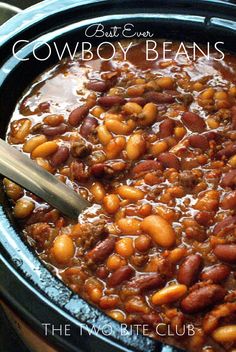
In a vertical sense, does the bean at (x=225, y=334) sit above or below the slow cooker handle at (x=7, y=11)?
below

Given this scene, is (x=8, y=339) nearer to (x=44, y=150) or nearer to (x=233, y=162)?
(x=44, y=150)

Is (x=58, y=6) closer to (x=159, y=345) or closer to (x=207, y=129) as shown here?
(x=207, y=129)

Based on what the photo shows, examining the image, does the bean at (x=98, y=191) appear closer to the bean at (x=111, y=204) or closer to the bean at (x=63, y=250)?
the bean at (x=111, y=204)

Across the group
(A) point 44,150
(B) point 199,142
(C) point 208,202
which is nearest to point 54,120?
(A) point 44,150

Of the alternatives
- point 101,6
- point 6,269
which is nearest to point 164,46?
point 101,6

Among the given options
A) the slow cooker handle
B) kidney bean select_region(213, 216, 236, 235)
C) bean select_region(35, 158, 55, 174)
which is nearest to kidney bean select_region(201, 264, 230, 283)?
kidney bean select_region(213, 216, 236, 235)

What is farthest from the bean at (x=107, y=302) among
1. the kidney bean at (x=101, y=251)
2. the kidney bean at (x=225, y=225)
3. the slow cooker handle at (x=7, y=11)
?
the slow cooker handle at (x=7, y=11)
